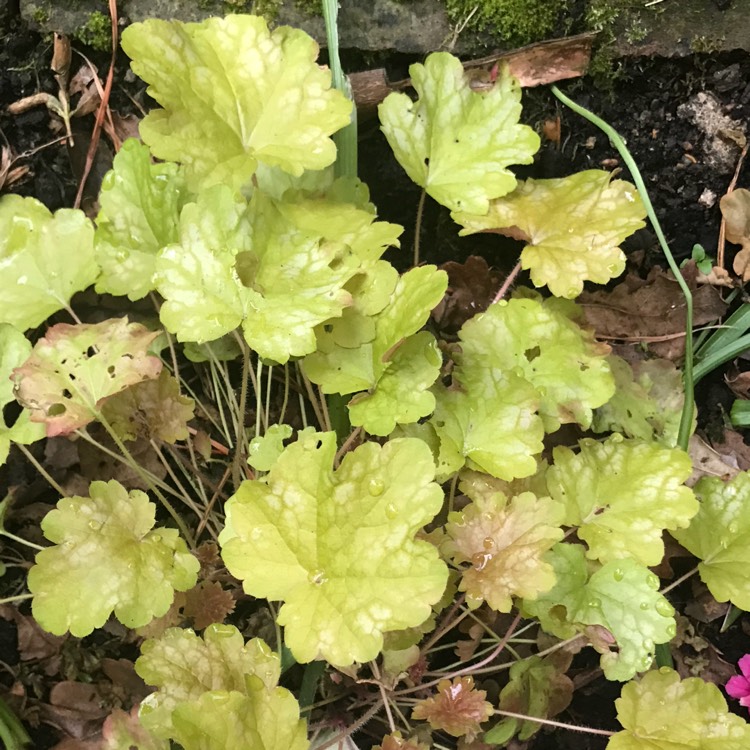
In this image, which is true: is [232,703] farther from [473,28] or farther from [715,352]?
[473,28]

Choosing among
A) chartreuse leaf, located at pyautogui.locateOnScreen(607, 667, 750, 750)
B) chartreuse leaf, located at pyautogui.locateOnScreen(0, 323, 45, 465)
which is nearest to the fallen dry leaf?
chartreuse leaf, located at pyautogui.locateOnScreen(607, 667, 750, 750)

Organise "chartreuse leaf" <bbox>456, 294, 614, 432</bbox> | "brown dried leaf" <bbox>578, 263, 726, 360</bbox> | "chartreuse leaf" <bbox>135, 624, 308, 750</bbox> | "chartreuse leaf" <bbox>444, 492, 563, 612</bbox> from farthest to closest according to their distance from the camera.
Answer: "brown dried leaf" <bbox>578, 263, 726, 360</bbox> → "chartreuse leaf" <bbox>456, 294, 614, 432</bbox> → "chartreuse leaf" <bbox>444, 492, 563, 612</bbox> → "chartreuse leaf" <bbox>135, 624, 308, 750</bbox>

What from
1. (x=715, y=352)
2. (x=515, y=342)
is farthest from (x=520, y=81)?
(x=715, y=352)

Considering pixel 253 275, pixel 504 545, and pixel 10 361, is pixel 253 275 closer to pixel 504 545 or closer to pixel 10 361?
pixel 10 361

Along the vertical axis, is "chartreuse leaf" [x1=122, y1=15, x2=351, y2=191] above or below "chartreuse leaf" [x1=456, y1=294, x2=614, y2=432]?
above

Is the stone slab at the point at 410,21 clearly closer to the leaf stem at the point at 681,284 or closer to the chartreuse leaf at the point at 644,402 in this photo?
the leaf stem at the point at 681,284

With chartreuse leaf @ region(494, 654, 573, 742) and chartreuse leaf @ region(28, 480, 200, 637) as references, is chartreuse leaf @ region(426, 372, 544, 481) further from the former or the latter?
chartreuse leaf @ region(28, 480, 200, 637)

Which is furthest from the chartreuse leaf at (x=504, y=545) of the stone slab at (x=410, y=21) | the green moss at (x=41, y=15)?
the green moss at (x=41, y=15)
